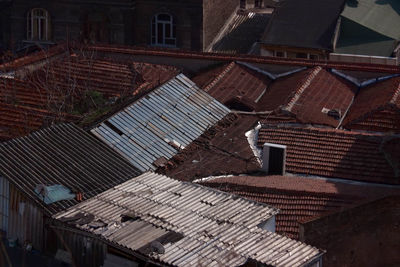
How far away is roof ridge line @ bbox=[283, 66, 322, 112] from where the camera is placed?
34.2m

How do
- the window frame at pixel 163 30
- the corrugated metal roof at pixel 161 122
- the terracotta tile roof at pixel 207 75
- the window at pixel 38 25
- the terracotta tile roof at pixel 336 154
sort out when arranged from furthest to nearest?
the window at pixel 38 25 → the window frame at pixel 163 30 → the terracotta tile roof at pixel 207 75 → the terracotta tile roof at pixel 336 154 → the corrugated metal roof at pixel 161 122

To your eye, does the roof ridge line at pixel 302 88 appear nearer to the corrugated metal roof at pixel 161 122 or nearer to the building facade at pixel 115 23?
the corrugated metal roof at pixel 161 122

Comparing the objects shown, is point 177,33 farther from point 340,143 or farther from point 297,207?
point 297,207

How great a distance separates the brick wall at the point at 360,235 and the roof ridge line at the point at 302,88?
335 inches

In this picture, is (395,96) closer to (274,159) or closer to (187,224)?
(274,159)

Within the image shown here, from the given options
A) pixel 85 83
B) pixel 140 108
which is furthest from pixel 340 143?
pixel 85 83

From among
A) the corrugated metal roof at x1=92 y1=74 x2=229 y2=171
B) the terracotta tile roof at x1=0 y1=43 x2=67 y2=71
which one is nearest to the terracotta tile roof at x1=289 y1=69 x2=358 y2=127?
the corrugated metal roof at x1=92 y1=74 x2=229 y2=171

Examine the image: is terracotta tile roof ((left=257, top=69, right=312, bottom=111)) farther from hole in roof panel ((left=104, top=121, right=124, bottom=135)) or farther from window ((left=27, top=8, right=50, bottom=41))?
window ((left=27, top=8, right=50, bottom=41))

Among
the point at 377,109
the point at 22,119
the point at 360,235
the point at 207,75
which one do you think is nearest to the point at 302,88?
the point at 377,109

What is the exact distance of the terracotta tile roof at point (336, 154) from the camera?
2912 centimetres

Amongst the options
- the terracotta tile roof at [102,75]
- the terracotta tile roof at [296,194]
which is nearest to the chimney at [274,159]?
the terracotta tile roof at [296,194]

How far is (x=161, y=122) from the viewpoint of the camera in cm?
3112

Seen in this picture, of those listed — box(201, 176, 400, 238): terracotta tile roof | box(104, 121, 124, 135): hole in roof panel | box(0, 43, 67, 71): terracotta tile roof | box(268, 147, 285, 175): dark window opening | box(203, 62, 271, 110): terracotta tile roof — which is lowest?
box(201, 176, 400, 238): terracotta tile roof

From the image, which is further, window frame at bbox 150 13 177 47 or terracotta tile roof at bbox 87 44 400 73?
window frame at bbox 150 13 177 47
